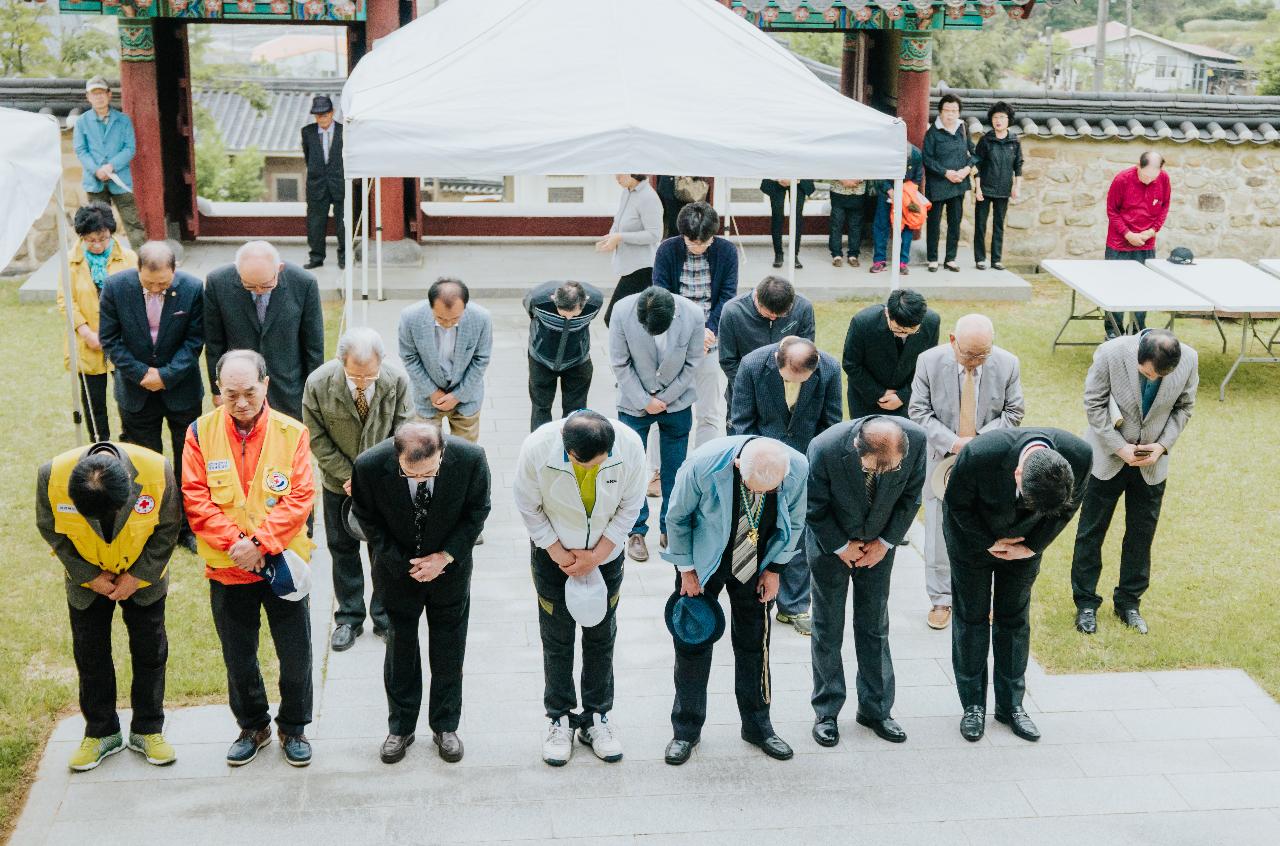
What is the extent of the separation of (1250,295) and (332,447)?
7.44m

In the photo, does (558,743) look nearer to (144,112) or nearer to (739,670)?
(739,670)

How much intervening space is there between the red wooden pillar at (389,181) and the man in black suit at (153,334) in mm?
6049

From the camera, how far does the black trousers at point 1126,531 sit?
21.5 feet

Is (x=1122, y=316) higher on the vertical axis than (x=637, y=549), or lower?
higher

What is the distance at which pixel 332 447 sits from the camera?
237 inches

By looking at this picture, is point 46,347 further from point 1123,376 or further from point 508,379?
point 1123,376

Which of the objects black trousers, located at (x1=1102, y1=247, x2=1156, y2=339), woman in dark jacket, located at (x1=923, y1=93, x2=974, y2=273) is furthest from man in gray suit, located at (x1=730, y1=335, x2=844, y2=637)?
woman in dark jacket, located at (x1=923, y1=93, x2=974, y2=273)

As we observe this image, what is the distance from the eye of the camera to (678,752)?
5.36 m

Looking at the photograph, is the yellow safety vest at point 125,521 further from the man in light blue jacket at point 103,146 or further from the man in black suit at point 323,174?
the man in light blue jacket at point 103,146

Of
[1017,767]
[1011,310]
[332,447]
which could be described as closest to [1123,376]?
[1017,767]

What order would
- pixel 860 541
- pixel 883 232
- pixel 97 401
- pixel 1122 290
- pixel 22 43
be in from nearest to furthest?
pixel 860 541, pixel 97 401, pixel 1122 290, pixel 883 232, pixel 22 43

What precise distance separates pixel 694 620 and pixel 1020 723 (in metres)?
1.46

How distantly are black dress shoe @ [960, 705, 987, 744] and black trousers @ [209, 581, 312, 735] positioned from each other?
2.55 m

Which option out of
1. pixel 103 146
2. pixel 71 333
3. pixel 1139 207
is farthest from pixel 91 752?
pixel 1139 207
